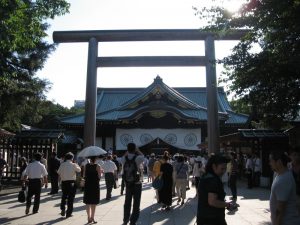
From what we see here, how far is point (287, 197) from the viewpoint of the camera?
424cm

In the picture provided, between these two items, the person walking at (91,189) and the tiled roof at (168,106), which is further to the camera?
the tiled roof at (168,106)

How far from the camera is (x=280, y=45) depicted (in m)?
8.55

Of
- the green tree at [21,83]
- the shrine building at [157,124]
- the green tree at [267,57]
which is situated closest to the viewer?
the green tree at [267,57]

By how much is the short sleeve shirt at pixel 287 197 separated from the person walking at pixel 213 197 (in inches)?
20.5

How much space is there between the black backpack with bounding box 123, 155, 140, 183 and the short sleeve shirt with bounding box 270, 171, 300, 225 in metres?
4.20

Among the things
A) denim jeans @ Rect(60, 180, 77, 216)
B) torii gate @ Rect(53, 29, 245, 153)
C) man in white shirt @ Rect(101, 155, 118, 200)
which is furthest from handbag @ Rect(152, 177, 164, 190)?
torii gate @ Rect(53, 29, 245, 153)

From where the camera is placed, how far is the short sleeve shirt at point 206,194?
170 inches

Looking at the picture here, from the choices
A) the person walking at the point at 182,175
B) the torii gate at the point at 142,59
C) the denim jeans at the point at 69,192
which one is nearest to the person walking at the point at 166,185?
the person walking at the point at 182,175

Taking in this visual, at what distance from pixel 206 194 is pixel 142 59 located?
12.1 m

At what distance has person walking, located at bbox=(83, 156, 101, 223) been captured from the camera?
891 centimetres

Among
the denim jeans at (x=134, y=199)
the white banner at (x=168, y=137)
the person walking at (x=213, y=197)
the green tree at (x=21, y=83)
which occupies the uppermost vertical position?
the green tree at (x=21, y=83)

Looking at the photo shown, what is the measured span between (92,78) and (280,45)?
30.8 ft

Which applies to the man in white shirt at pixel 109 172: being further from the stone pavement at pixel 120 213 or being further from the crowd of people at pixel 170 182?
the stone pavement at pixel 120 213

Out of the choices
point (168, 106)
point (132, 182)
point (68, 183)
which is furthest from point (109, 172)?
point (168, 106)
